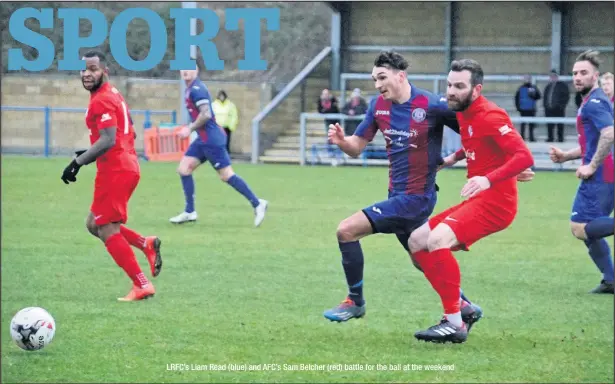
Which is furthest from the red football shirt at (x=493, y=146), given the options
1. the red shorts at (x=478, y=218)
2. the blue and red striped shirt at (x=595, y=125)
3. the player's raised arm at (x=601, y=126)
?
the blue and red striped shirt at (x=595, y=125)

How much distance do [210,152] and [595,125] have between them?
21.2 ft

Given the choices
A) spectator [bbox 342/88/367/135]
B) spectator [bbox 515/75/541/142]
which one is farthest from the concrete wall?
spectator [bbox 515/75/541/142]

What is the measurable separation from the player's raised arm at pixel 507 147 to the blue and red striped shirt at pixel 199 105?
7.28m

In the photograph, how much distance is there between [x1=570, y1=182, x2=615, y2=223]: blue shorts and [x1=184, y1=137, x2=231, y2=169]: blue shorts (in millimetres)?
6117

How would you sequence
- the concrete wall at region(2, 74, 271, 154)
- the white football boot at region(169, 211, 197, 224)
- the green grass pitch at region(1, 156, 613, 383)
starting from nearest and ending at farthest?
the green grass pitch at region(1, 156, 613, 383) → the white football boot at region(169, 211, 197, 224) → the concrete wall at region(2, 74, 271, 154)

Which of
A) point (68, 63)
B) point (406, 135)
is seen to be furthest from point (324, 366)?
point (68, 63)

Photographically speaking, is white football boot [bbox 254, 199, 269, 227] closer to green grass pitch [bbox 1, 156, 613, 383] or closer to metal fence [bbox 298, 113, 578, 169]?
green grass pitch [bbox 1, 156, 613, 383]

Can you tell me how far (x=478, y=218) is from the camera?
7.32 metres

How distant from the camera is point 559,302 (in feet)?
29.8

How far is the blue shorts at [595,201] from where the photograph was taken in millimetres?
9484

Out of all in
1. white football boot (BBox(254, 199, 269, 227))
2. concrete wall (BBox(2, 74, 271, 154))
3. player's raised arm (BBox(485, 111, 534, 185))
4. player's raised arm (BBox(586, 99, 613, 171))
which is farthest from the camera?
concrete wall (BBox(2, 74, 271, 154))

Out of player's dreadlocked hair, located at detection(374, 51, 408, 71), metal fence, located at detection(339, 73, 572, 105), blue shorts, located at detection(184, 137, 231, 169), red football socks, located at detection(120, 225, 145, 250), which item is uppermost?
metal fence, located at detection(339, 73, 572, 105)

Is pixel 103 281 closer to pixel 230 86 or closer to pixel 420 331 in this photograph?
pixel 420 331

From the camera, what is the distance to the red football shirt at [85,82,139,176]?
8578 millimetres
